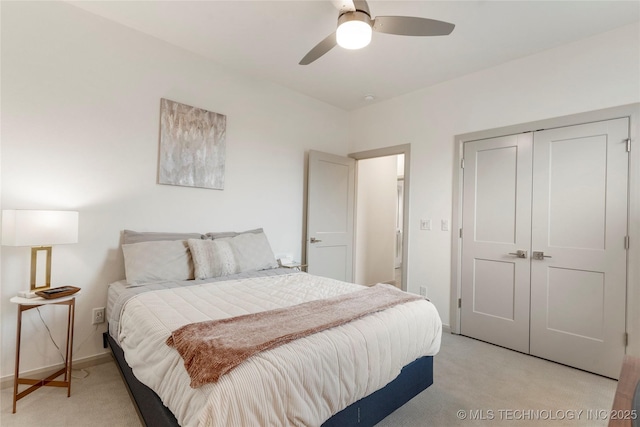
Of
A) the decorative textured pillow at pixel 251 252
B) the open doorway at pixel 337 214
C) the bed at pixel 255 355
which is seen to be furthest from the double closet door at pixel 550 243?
the decorative textured pillow at pixel 251 252

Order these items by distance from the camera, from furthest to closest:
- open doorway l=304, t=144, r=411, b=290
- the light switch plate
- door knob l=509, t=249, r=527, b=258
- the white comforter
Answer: open doorway l=304, t=144, r=411, b=290 < the light switch plate < door knob l=509, t=249, r=527, b=258 < the white comforter

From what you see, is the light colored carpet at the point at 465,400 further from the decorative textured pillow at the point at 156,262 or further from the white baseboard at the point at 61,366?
the decorative textured pillow at the point at 156,262

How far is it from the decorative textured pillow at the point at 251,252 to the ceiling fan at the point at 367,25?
196 cm

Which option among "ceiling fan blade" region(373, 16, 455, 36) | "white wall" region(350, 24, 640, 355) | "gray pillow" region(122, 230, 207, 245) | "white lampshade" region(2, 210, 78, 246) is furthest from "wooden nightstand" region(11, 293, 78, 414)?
"white wall" region(350, 24, 640, 355)

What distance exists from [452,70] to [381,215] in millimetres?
2568

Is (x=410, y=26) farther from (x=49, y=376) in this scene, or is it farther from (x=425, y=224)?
(x=49, y=376)

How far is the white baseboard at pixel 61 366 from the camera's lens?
2062 mm

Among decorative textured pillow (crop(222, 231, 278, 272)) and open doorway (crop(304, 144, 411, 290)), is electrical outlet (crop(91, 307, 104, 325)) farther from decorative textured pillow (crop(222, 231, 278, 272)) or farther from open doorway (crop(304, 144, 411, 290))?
open doorway (crop(304, 144, 411, 290))

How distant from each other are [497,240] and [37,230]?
3.82 metres

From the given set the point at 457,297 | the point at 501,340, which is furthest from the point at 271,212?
the point at 501,340

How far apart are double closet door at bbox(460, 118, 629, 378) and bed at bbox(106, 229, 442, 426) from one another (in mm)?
1383

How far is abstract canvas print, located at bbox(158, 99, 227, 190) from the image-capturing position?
277 cm

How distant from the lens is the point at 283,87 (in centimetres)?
373

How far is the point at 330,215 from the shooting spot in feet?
13.4
